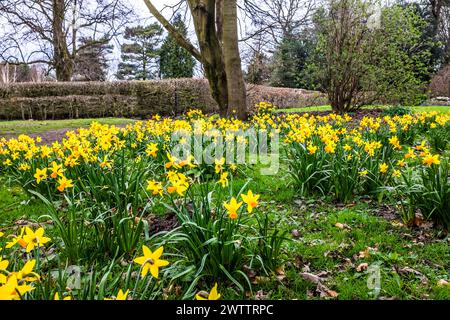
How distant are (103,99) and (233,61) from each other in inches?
374

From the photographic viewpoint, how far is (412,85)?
32.1 ft

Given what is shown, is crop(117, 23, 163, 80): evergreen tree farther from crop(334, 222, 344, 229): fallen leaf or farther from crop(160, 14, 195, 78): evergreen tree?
crop(334, 222, 344, 229): fallen leaf

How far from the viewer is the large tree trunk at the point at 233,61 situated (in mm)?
8297

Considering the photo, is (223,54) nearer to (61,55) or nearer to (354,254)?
(354,254)

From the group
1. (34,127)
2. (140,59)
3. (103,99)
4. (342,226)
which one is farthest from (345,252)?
(140,59)

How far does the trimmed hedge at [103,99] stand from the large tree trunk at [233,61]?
710 centimetres

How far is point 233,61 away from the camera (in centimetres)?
833

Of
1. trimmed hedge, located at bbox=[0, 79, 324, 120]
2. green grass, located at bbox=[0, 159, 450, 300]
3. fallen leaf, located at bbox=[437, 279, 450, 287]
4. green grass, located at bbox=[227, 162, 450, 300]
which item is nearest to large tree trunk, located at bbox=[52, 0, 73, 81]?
trimmed hedge, located at bbox=[0, 79, 324, 120]

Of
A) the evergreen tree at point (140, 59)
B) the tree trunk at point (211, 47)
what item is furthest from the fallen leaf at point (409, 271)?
the evergreen tree at point (140, 59)

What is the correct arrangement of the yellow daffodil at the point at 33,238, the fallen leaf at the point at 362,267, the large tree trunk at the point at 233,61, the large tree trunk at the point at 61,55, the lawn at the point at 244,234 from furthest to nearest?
the large tree trunk at the point at 61,55, the large tree trunk at the point at 233,61, the fallen leaf at the point at 362,267, the lawn at the point at 244,234, the yellow daffodil at the point at 33,238

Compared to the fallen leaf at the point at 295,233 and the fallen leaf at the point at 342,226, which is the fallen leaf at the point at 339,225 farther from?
the fallen leaf at the point at 295,233

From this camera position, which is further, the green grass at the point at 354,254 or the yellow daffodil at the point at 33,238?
the green grass at the point at 354,254

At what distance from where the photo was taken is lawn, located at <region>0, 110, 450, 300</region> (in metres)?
1.95
